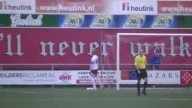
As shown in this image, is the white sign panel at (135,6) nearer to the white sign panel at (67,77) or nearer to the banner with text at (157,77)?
the banner with text at (157,77)

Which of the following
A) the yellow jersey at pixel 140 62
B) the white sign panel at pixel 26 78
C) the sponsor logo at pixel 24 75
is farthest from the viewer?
the sponsor logo at pixel 24 75

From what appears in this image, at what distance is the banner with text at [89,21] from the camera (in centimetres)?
3216

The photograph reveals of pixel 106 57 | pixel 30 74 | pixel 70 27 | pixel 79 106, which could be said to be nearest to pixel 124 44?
pixel 106 57

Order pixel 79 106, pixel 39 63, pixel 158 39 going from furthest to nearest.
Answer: pixel 39 63 < pixel 158 39 < pixel 79 106

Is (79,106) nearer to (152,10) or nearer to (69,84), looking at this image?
(69,84)

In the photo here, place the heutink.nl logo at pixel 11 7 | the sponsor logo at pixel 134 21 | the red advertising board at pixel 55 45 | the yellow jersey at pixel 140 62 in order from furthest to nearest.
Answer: the sponsor logo at pixel 134 21 < the red advertising board at pixel 55 45 < the heutink.nl logo at pixel 11 7 < the yellow jersey at pixel 140 62

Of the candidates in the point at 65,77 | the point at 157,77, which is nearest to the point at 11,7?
the point at 65,77

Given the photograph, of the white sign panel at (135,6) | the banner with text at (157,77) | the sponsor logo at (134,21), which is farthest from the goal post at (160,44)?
the white sign panel at (135,6)

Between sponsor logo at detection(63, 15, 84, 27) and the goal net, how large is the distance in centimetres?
223

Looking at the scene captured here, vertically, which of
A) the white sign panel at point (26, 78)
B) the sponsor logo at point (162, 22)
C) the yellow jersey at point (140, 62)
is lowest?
the white sign panel at point (26, 78)

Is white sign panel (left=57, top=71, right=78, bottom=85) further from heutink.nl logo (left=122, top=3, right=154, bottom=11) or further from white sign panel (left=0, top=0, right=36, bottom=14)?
heutink.nl logo (left=122, top=3, right=154, bottom=11)

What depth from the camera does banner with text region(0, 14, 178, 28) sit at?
1266 inches

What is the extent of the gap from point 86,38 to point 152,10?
395 cm

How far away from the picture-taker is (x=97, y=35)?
108 feet
